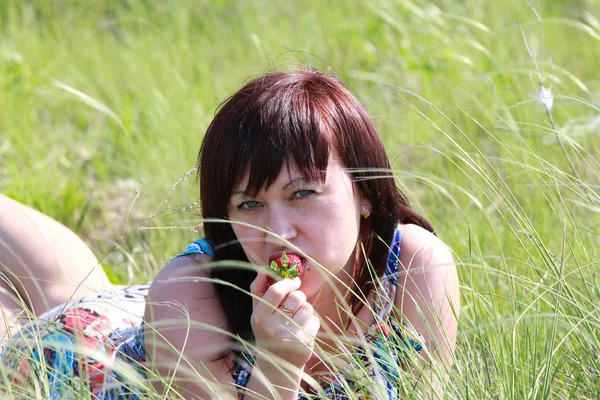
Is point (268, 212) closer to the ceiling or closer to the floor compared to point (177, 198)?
closer to the ceiling

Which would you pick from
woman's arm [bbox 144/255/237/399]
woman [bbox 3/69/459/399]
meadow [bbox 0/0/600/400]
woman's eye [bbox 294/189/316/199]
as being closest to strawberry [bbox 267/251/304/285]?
woman [bbox 3/69/459/399]

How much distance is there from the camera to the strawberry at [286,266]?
1632 millimetres

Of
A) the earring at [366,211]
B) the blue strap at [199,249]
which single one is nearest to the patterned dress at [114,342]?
the blue strap at [199,249]

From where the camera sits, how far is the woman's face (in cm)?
171

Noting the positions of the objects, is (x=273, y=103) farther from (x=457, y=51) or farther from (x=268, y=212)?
(x=457, y=51)

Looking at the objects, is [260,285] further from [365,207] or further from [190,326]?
[365,207]

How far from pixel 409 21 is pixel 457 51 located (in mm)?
414

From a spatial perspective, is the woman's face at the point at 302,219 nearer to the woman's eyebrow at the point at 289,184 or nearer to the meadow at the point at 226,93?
the woman's eyebrow at the point at 289,184

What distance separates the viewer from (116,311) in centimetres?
232

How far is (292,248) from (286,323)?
0.47 ft

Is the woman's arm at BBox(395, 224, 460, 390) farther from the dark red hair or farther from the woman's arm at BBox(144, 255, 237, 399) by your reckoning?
the woman's arm at BBox(144, 255, 237, 399)

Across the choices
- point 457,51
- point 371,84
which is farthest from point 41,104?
point 457,51

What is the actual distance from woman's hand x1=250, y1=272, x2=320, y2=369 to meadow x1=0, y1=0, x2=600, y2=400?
2.39 feet

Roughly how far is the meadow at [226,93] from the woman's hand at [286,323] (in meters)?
0.73
